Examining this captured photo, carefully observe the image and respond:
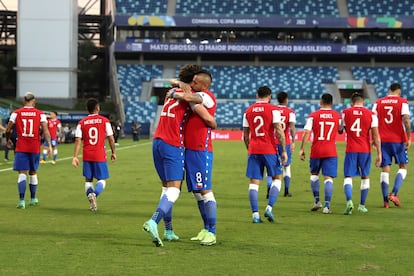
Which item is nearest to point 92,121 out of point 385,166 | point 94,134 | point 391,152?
point 94,134

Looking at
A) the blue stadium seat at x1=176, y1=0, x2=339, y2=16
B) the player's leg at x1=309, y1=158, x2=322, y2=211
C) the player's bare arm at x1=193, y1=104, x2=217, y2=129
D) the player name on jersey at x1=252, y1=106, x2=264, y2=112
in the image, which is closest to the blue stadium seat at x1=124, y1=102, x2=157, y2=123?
the blue stadium seat at x1=176, y1=0, x2=339, y2=16

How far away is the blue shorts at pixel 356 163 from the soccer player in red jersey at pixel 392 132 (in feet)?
3.21

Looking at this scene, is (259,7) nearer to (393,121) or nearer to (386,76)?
(386,76)

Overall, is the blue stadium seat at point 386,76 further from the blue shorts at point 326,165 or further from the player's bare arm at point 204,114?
the player's bare arm at point 204,114

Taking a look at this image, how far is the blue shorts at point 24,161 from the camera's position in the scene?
1362cm

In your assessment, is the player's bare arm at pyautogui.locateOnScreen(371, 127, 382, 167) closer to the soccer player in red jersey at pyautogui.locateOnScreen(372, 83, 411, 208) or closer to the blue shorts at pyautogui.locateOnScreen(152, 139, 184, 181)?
the soccer player in red jersey at pyautogui.locateOnScreen(372, 83, 411, 208)

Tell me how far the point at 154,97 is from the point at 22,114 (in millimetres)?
53994

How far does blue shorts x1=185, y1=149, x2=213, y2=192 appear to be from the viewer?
8812 mm

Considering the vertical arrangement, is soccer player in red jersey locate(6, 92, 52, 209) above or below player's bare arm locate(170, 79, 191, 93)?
below

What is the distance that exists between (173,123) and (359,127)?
5189 millimetres

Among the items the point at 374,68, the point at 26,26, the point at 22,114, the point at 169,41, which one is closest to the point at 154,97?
the point at 169,41

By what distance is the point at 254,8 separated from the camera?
72.8m

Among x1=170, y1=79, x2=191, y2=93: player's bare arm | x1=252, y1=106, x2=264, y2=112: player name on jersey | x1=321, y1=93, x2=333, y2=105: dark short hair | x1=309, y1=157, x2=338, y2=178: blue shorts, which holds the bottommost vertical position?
x1=309, y1=157, x2=338, y2=178: blue shorts

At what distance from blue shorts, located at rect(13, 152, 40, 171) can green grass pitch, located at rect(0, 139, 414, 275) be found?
2.36ft
